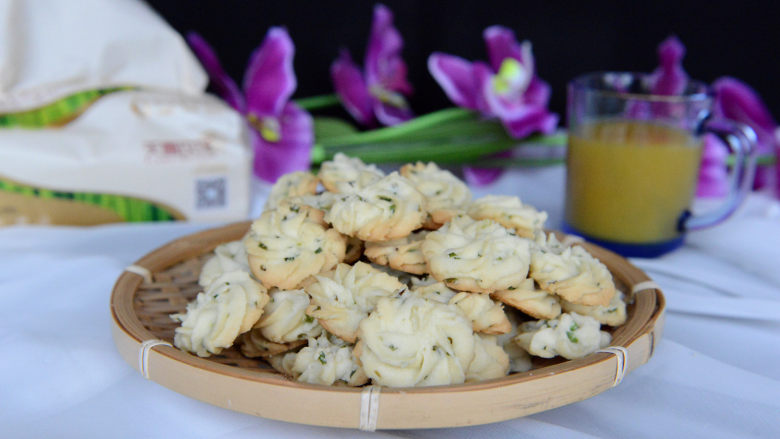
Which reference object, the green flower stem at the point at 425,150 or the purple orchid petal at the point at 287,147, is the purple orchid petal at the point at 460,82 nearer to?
the green flower stem at the point at 425,150

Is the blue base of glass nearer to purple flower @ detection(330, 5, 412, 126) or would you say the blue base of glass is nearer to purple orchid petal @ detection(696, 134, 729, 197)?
purple orchid petal @ detection(696, 134, 729, 197)

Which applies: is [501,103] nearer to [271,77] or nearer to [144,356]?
[271,77]

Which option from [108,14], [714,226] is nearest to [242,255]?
[108,14]

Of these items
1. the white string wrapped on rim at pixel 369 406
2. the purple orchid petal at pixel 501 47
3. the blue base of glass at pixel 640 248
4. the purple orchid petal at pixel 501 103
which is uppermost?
the purple orchid petal at pixel 501 47

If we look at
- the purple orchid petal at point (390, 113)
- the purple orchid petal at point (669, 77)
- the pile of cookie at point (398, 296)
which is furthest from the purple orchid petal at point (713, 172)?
the pile of cookie at point (398, 296)

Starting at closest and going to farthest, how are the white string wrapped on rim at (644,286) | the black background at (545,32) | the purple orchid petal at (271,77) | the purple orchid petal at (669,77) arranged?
1. the white string wrapped on rim at (644,286)
2. the purple orchid petal at (669,77)
3. the purple orchid petal at (271,77)
4. the black background at (545,32)

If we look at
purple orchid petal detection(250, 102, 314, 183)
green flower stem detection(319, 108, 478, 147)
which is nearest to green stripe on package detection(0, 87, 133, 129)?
purple orchid petal detection(250, 102, 314, 183)

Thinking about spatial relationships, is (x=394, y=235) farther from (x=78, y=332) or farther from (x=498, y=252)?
(x=78, y=332)
